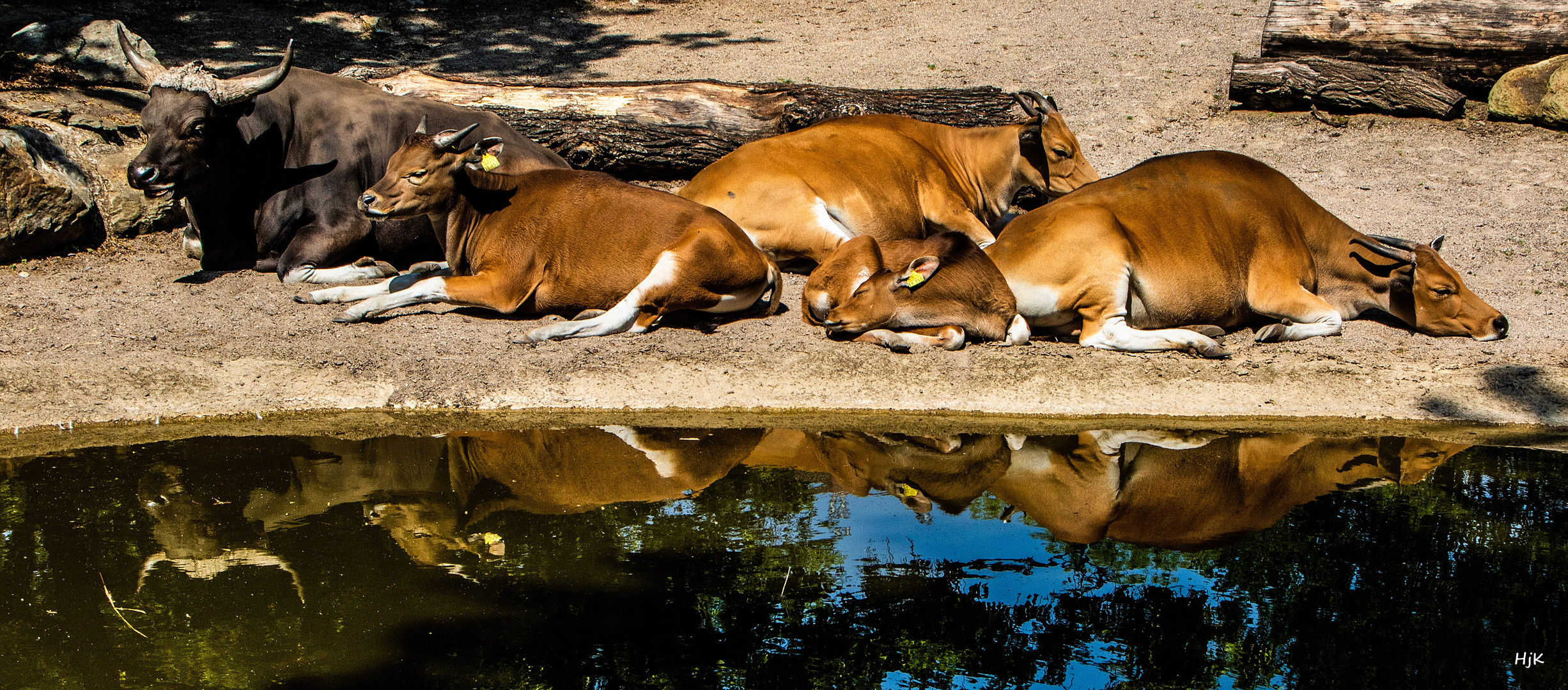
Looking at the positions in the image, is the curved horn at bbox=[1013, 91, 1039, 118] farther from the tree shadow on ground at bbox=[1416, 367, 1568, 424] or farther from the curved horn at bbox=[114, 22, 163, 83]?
the curved horn at bbox=[114, 22, 163, 83]

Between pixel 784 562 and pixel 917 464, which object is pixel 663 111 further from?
pixel 784 562

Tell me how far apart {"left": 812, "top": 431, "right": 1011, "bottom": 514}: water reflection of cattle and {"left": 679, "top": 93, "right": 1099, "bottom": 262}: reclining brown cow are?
277 cm

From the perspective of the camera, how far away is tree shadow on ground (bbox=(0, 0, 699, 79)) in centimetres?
1364

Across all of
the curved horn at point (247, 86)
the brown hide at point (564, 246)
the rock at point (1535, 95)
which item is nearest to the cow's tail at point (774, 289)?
the brown hide at point (564, 246)

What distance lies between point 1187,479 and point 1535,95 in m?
8.09

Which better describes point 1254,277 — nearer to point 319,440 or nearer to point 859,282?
point 859,282

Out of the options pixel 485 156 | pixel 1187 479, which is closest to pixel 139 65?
pixel 485 156

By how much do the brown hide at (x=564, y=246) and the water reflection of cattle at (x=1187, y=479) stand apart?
A: 7.53 ft

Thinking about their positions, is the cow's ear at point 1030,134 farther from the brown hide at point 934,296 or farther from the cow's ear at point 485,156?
the cow's ear at point 485,156

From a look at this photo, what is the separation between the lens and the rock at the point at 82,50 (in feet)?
33.9

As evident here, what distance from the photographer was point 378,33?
50.3ft

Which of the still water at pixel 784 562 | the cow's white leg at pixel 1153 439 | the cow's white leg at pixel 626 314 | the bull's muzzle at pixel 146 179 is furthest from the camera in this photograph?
the bull's muzzle at pixel 146 179

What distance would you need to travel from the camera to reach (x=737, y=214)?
8.20 m

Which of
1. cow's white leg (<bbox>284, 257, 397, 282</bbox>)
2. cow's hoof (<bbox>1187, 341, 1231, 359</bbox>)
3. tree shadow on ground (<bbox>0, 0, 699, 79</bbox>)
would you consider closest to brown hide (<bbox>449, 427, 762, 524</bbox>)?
cow's hoof (<bbox>1187, 341, 1231, 359</bbox>)
